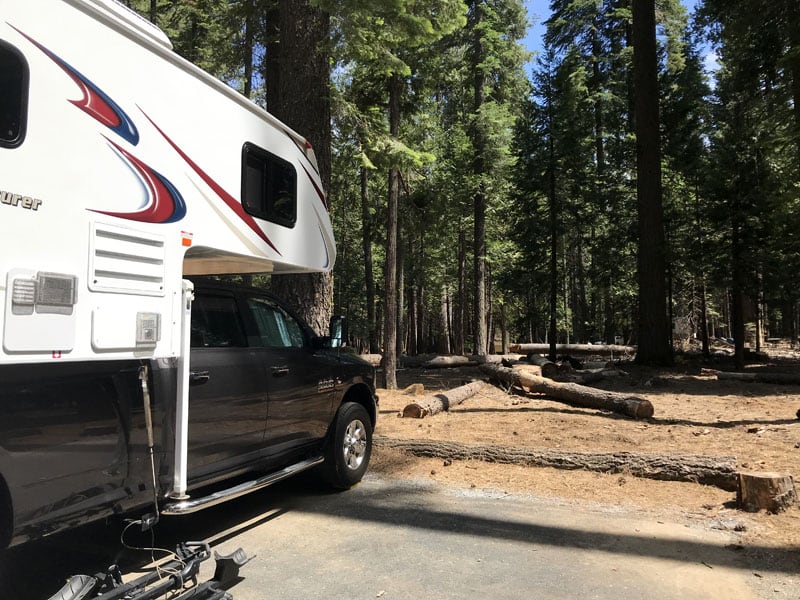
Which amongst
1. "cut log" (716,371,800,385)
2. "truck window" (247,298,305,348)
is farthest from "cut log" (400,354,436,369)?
"truck window" (247,298,305,348)

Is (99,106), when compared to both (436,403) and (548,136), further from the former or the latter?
(548,136)

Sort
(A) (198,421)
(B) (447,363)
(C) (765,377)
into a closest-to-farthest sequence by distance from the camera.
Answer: (A) (198,421), (C) (765,377), (B) (447,363)

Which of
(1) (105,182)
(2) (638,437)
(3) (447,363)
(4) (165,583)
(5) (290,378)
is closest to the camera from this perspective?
(4) (165,583)

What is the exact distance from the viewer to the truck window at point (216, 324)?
13.9 feet

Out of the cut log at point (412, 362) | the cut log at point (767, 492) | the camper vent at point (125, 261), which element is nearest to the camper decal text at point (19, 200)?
the camper vent at point (125, 261)

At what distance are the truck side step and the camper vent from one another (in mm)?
1375

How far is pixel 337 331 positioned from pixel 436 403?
17.1 feet

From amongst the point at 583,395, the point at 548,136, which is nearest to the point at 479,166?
the point at 548,136

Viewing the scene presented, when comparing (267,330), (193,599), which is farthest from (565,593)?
(267,330)

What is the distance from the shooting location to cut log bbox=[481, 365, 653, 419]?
9438 mm

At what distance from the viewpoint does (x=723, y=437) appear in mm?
7871

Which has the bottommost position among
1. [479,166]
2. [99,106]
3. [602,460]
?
[602,460]

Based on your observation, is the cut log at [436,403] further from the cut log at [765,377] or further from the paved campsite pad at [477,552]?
the cut log at [765,377]

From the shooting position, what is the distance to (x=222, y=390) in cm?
416
